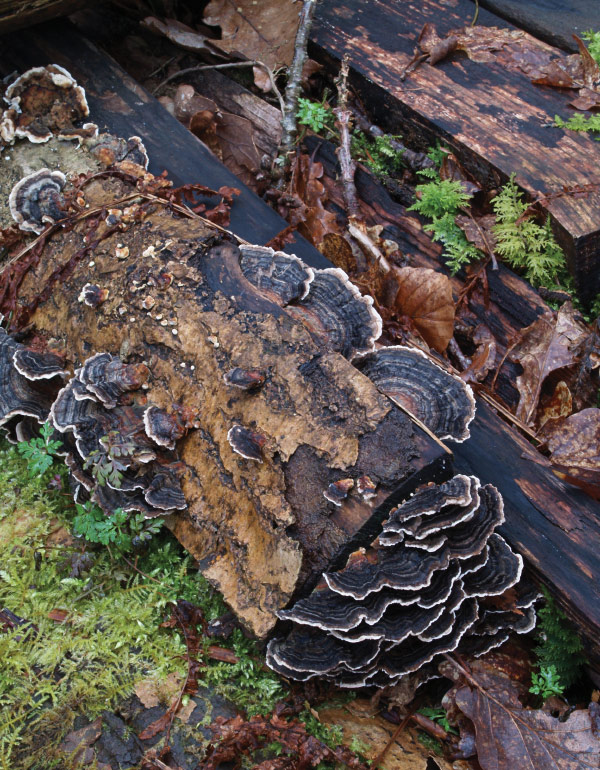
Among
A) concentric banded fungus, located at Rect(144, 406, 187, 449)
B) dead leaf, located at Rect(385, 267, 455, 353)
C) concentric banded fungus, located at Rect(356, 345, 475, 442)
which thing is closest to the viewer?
concentric banded fungus, located at Rect(356, 345, 475, 442)

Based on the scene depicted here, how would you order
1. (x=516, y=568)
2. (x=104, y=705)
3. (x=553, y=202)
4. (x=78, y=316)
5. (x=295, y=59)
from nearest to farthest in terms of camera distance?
1. (x=104, y=705)
2. (x=516, y=568)
3. (x=78, y=316)
4. (x=553, y=202)
5. (x=295, y=59)

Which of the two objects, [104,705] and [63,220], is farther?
[63,220]

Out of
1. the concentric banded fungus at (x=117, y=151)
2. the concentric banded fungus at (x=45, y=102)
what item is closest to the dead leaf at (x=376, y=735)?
the concentric banded fungus at (x=117, y=151)

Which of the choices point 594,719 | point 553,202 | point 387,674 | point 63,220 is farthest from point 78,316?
point 594,719

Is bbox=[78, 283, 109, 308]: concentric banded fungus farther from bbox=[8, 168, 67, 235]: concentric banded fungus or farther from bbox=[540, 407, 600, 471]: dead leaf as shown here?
bbox=[540, 407, 600, 471]: dead leaf

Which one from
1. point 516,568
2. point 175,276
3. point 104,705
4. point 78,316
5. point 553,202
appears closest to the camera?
point 104,705

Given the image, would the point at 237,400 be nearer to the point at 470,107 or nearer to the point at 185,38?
the point at 470,107

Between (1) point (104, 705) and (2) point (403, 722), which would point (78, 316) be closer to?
(1) point (104, 705)

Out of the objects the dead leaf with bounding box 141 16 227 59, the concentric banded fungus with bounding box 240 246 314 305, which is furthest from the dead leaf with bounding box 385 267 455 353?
the dead leaf with bounding box 141 16 227 59
